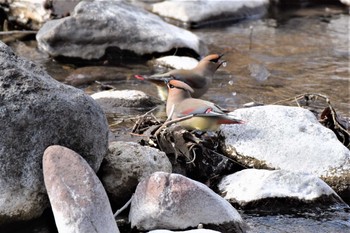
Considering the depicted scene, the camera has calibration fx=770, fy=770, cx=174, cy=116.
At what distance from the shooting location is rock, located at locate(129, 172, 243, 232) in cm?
368

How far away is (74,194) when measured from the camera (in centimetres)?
348

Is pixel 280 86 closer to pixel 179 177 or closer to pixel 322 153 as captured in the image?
pixel 322 153

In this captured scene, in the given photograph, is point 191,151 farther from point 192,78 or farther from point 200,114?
point 192,78

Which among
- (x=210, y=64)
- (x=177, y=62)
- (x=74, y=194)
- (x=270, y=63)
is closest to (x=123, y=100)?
(x=210, y=64)

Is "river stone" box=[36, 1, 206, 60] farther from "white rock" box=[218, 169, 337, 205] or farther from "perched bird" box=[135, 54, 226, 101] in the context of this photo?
"white rock" box=[218, 169, 337, 205]

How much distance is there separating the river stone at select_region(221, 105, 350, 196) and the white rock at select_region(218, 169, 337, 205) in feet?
0.93

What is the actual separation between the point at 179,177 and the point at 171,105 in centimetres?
146

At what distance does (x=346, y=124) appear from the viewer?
5328 millimetres

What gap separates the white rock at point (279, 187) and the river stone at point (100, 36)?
4.13 metres

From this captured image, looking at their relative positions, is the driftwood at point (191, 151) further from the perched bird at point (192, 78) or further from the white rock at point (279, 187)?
the perched bird at point (192, 78)

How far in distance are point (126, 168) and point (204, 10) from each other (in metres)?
6.61

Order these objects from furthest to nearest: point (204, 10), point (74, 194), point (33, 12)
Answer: point (204, 10) < point (33, 12) < point (74, 194)

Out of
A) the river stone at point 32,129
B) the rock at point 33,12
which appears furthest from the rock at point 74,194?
the rock at point 33,12

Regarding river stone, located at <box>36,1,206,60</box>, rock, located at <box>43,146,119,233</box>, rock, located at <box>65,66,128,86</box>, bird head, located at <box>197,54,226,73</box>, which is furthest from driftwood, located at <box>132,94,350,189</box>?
river stone, located at <box>36,1,206,60</box>
